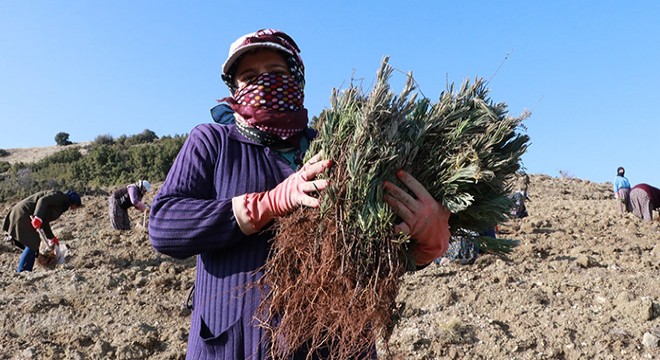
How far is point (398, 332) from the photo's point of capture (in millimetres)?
4453

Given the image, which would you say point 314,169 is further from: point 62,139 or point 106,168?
point 62,139

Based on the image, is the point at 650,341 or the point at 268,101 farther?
the point at 650,341

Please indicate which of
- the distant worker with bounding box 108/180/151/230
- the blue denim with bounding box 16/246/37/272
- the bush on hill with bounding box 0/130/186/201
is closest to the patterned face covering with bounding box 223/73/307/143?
the blue denim with bounding box 16/246/37/272

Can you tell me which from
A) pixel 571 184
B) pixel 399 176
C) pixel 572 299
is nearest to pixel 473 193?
pixel 399 176

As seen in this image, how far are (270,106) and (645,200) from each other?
11.2 m

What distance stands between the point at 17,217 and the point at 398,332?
5981 mm

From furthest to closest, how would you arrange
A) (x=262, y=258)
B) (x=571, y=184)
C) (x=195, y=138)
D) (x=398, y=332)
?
(x=571, y=184), (x=398, y=332), (x=195, y=138), (x=262, y=258)

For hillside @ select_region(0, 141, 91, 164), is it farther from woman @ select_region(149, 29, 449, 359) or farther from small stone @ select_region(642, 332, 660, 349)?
woman @ select_region(149, 29, 449, 359)

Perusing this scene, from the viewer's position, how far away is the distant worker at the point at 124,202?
9.62 metres

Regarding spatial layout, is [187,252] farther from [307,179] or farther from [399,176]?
[399,176]

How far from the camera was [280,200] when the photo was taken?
1462 millimetres

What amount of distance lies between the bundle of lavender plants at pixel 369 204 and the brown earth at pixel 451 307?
1.46 meters

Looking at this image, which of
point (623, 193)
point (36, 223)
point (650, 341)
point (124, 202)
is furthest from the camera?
point (623, 193)

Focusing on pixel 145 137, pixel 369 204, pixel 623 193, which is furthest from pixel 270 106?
pixel 145 137
